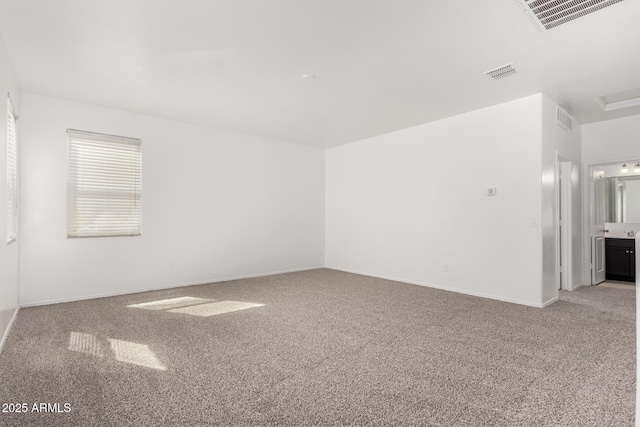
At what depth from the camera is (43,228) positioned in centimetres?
414

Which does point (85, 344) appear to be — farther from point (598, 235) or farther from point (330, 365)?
point (598, 235)

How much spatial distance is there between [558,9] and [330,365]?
313 centimetres

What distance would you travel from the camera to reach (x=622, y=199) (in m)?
6.27

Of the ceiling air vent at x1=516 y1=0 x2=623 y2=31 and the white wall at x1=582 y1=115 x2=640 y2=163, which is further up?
the ceiling air vent at x1=516 y1=0 x2=623 y2=31

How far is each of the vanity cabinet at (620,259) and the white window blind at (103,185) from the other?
8162 mm

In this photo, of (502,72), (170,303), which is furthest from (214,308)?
(502,72)

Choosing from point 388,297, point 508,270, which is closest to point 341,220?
point 388,297

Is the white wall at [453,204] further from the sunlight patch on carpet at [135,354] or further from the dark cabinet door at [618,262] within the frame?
the sunlight patch on carpet at [135,354]

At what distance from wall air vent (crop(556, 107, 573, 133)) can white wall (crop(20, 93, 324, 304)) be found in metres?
4.30

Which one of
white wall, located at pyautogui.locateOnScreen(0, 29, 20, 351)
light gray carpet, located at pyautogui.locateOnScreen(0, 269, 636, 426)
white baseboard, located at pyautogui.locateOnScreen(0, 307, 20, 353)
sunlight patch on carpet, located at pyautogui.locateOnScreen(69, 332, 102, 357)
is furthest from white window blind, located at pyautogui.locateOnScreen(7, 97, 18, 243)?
sunlight patch on carpet, located at pyautogui.locateOnScreen(69, 332, 102, 357)

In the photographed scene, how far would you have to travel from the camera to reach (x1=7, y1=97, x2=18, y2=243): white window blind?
325 centimetres

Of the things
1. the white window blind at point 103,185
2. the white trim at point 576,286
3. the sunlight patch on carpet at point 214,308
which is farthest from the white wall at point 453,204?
the white window blind at point 103,185

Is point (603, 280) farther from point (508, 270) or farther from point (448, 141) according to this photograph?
point (448, 141)

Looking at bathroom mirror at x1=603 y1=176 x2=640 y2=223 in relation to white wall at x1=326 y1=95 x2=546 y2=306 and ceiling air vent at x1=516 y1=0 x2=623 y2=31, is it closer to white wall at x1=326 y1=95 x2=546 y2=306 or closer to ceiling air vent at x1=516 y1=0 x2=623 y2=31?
white wall at x1=326 y1=95 x2=546 y2=306
